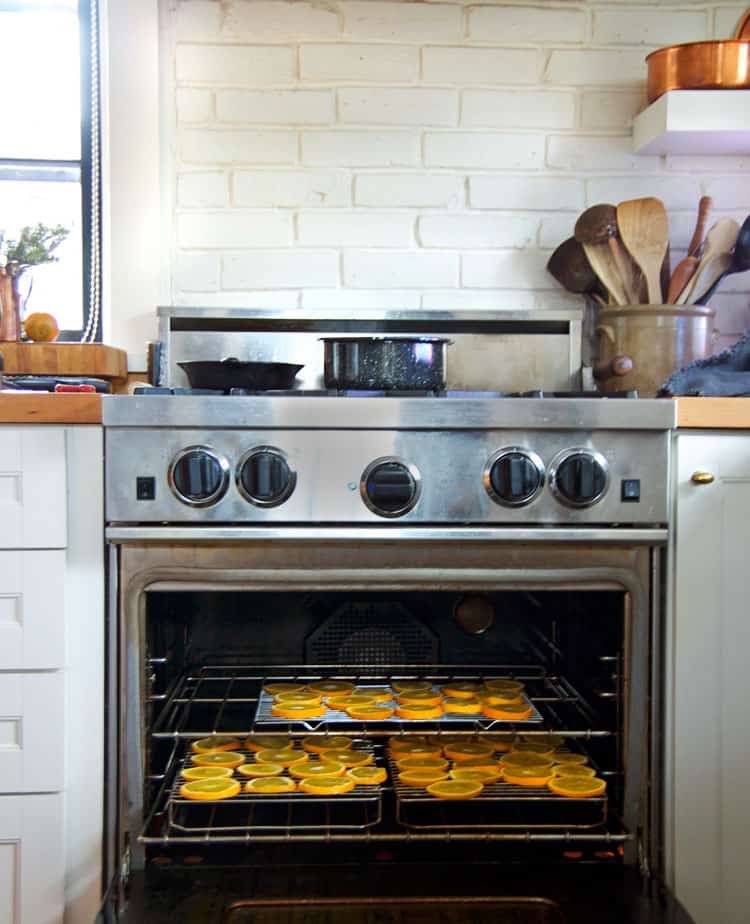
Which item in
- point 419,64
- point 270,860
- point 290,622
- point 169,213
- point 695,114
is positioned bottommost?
point 270,860

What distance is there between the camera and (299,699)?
1734mm

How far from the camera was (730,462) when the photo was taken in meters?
1.64

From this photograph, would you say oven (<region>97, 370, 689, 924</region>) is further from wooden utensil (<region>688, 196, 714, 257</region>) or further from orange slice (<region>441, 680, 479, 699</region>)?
wooden utensil (<region>688, 196, 714, 257</region>)

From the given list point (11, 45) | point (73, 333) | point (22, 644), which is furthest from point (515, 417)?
point (11, 45)

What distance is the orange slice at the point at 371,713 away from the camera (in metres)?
1.67


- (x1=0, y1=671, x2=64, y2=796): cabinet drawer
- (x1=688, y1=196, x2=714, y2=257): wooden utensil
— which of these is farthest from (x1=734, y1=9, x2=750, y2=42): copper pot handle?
(x1=0, y1=671, x2=64, y2=796): cabinet drawer

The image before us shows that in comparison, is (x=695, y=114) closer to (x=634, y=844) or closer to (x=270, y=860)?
(x=634, y=844)

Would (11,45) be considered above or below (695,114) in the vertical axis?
above

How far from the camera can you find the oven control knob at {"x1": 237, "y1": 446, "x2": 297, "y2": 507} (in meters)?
1.58

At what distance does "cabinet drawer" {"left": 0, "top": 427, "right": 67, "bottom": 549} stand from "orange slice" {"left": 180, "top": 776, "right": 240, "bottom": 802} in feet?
1.30

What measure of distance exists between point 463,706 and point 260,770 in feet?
1.10

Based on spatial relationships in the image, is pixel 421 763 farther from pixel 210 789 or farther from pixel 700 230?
pixel 700 230

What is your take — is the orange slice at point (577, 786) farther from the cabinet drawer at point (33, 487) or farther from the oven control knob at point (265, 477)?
the cabinet drawer at point (33, 487)

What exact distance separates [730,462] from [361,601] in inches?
25.8
